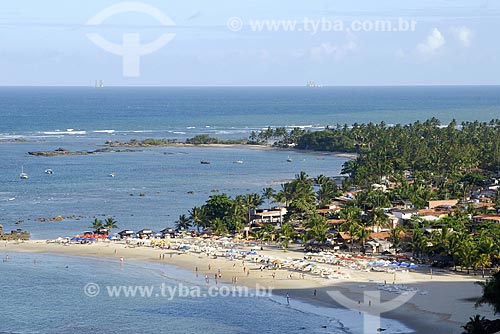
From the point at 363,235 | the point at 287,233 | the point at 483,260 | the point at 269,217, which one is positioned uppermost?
the point at 269,217

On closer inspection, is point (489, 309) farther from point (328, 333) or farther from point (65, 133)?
point (65, 133)

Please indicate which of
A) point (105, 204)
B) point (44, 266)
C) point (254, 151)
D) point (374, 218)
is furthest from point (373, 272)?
point (254, 151)

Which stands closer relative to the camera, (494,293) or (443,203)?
(494,293)

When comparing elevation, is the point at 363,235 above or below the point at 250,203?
below

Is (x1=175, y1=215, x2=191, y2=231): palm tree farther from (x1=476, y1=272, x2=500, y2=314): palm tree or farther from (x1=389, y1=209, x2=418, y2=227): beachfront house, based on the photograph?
(x1=476, y1=272, x2=500, y2=314): palm tree

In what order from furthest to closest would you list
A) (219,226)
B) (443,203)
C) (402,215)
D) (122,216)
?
(122,216), (443,203), (219,226), (402,215)

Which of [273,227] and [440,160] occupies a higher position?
[440,160]

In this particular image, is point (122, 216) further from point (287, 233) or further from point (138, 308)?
point (138, 308)

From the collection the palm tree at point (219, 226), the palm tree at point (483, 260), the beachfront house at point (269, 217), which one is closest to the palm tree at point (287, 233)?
the palm tree at point (219, 226)

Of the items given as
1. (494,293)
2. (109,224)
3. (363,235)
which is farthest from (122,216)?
(494,293)
